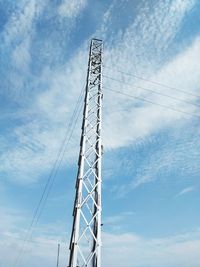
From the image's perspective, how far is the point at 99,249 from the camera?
521 inches

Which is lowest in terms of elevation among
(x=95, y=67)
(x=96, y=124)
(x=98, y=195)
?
(x=98, y=195)

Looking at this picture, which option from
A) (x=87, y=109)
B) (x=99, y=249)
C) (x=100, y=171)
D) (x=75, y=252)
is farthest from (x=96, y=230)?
(x=87, y=109)

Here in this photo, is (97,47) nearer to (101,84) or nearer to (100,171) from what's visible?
(101,84)

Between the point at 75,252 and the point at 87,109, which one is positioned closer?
the point at 75,252

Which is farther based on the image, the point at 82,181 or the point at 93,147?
the point at 93,147

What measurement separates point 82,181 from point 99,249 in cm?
333

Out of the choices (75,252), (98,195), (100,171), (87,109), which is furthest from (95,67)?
(75,252)

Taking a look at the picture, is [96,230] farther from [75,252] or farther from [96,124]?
[96,124]

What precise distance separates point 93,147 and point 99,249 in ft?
17.7

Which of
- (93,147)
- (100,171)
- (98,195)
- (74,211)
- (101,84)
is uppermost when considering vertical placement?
(101,84)

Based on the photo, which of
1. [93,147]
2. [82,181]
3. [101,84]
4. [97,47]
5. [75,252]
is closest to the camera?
[75,252]

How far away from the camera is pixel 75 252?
12375 millimetres

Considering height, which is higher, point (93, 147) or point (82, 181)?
point (93, 147)

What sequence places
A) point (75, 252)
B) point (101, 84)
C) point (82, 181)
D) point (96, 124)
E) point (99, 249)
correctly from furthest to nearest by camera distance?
1. point (101, 84)
2. point (96, 124)
3. point (82, 181)
4. point (99, 249)
5. point (75, 252)
